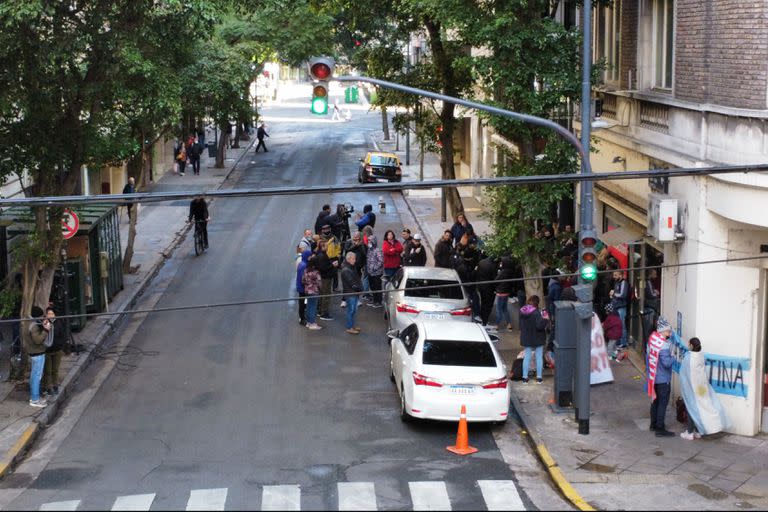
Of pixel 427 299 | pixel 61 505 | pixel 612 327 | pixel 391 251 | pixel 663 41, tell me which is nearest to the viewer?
pixel 61 505

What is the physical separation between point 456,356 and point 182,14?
24.9 feet

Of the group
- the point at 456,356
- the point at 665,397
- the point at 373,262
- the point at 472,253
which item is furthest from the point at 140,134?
the point at 665,397

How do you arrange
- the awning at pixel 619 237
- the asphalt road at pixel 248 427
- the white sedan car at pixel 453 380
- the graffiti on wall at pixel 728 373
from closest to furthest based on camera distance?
the asphalt road at pixel 248 427 < the white sedan car at pixel 453 380 < the graffiti on wall at pixel 728 373 < the awning at pixel 619 237

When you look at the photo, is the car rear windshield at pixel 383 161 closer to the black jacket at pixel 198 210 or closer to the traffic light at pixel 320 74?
the black jacket at pixel 198 210

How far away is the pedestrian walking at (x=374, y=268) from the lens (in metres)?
25.4

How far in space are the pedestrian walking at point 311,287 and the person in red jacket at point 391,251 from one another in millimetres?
2593

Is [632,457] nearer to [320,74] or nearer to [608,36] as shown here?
[320,74]

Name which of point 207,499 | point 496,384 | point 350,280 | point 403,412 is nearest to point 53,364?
point 403,412

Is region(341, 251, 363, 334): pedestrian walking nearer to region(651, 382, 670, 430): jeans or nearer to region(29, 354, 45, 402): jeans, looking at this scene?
region(29, 354, 45, 402): jeans

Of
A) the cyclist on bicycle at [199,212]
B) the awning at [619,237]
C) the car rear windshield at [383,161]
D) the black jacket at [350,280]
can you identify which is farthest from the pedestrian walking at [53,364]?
the car rear windshield at [383,161]

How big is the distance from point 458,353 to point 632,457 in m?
3.04

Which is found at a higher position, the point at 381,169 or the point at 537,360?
the point at 381,169

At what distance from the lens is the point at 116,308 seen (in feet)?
83.9

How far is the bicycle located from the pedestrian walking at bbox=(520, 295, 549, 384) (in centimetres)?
1535
